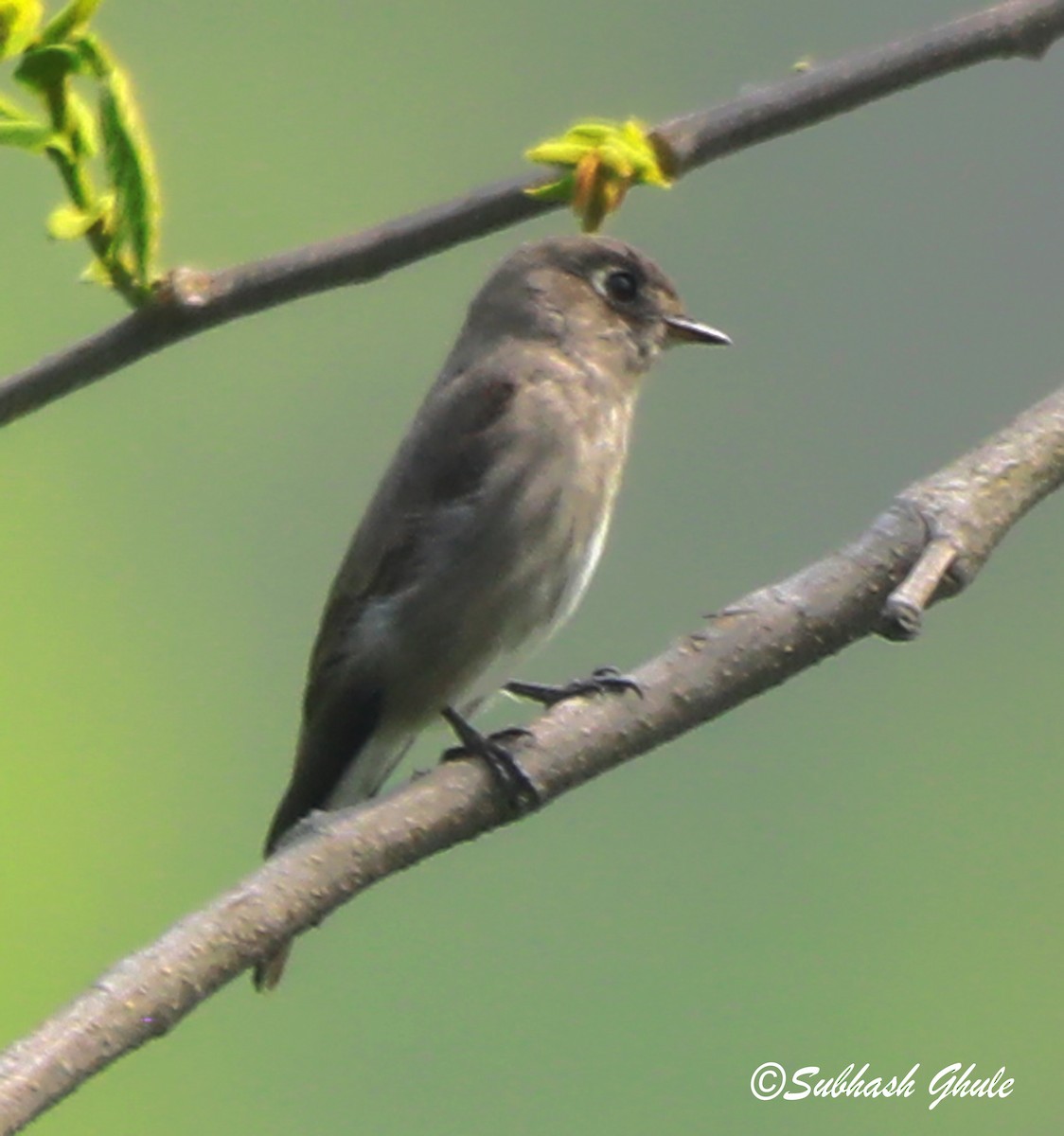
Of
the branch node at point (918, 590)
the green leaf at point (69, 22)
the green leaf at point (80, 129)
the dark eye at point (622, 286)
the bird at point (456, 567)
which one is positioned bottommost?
the bird at point (456, 567)

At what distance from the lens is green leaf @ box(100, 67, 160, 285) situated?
1.25m

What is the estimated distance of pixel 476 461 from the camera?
8.60ft

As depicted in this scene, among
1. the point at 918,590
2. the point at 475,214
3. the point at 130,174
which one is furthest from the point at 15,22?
the point at 918,590

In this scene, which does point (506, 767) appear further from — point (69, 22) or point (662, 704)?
point (69, 22)

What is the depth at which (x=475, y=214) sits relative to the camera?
1413 mm

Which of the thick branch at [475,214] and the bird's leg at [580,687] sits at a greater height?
the thick branch at [475,214]

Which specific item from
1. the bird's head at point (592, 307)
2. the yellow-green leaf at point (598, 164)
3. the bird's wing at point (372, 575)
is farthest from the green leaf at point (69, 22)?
the bird's head at point (592, 307)

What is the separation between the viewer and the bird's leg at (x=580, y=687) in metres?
1.68

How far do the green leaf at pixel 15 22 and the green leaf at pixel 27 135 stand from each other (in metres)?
0.05

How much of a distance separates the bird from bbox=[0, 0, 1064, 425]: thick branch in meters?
1.01

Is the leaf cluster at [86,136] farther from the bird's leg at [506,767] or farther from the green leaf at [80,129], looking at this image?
the bird's leg at [506,767]

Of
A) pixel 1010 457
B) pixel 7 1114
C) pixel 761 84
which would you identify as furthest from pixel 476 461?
pixel 7 1114

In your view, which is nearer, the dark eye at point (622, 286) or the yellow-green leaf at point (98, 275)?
the yellow-green leaf at point (98, 275)

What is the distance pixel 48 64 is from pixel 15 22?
0.14ft
